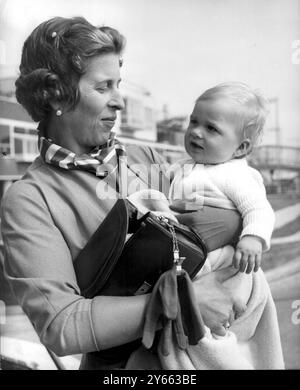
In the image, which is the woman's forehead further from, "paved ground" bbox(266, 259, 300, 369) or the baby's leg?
"paved ground" bbox(266, 259, 300, 369)

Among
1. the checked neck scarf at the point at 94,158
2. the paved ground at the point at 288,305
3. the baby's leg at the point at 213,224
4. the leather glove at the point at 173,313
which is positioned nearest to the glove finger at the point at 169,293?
the leather glove at the point at 173,313

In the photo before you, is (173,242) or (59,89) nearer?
(173,242)

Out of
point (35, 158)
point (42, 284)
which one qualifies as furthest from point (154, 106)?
point (42, 284)

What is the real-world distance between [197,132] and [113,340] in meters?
0.60

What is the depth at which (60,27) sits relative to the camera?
1.38 meters

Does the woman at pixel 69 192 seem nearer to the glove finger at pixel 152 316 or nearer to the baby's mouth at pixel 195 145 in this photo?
the glove finger at pixel 152 316

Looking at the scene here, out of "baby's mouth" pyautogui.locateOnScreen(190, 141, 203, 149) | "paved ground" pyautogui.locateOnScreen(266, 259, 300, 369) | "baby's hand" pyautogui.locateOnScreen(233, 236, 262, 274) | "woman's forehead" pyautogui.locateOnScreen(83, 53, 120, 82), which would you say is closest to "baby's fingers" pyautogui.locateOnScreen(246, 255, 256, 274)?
"baby's hand" pyautogui.locateOnScreen(233, 236, 262, 274)

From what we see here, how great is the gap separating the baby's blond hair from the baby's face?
2cm

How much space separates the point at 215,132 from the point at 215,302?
463 millimetres

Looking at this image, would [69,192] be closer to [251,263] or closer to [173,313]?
[173,313]

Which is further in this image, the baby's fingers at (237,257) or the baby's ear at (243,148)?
the baby's ear at (243,148)

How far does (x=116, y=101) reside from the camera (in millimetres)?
1424

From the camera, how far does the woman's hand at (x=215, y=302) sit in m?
1.32

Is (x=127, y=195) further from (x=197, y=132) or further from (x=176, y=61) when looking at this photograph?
(x=176, y=61)
